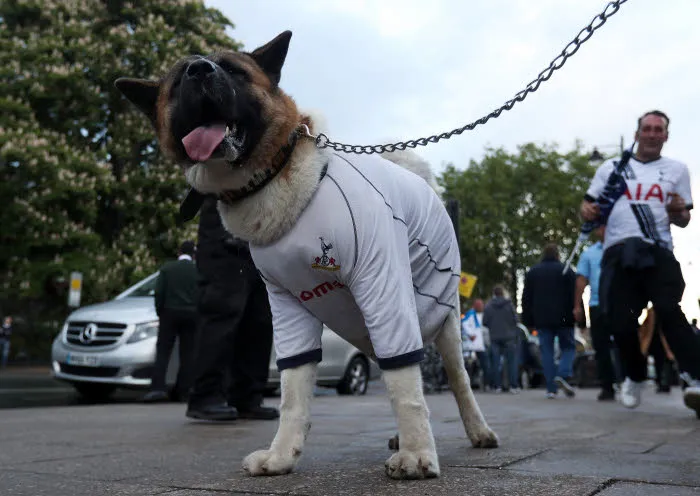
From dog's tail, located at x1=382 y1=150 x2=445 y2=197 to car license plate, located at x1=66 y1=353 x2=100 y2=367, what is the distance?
21.0 ft

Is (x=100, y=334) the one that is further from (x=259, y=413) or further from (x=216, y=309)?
(x=216, y=309)

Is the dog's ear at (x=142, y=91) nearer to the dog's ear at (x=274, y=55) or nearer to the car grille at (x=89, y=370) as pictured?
the dog's ear at (x=274, y=55)

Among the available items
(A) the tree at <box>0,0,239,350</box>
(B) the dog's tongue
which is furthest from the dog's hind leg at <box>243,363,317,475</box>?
(A) the tree at <box>0,0,239,350</box>

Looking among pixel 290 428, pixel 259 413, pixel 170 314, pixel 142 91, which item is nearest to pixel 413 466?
pixel 290 428

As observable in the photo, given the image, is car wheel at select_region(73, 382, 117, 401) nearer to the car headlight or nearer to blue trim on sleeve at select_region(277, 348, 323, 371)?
the car headlight

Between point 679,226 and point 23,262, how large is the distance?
17493mm

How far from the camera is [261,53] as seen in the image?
10.6ft

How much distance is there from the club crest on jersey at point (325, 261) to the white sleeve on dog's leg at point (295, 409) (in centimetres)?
43

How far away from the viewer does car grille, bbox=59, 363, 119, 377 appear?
9.41m

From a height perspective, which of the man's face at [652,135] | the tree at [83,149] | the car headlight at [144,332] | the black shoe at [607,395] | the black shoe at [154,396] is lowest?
the black shoe at [154,396]

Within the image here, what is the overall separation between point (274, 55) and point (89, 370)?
7263 mm

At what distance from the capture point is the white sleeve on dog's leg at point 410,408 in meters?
2.84

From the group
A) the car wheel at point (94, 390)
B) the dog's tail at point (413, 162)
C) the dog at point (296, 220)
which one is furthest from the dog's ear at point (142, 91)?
the car wheel at point (94, 390)

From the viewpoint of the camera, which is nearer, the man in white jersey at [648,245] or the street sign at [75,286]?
the man in white jersey at [648,245]
